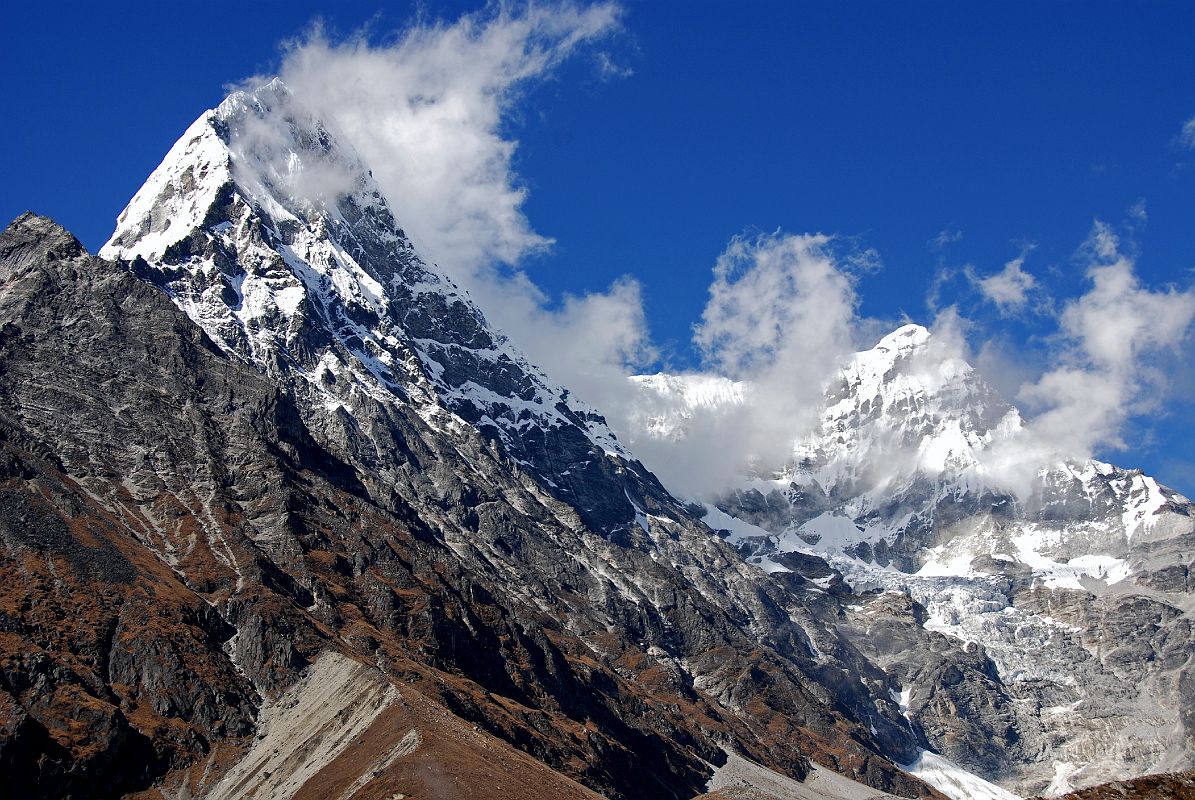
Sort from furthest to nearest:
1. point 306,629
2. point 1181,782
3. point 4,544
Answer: point 306,629 → point 4,544 → point 1181,782

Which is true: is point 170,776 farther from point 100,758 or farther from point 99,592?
point 99,592

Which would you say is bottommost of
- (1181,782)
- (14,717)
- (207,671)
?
(14,717)

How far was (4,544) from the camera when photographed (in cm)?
17700

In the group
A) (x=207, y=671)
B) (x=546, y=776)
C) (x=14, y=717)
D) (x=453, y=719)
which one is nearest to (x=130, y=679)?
(x=207, y=671)

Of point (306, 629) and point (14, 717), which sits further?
point (306, 629)

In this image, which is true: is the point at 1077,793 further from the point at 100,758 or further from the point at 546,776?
the point at 100,758

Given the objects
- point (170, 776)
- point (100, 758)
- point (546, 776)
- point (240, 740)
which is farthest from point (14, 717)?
point (546, 776)

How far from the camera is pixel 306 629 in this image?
19038 cm

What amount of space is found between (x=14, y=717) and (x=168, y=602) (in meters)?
43.5

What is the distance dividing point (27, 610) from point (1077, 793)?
142791 millimetres

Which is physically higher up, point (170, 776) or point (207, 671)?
point (207, 671)

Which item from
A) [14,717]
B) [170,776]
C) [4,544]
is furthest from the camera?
[4,544]

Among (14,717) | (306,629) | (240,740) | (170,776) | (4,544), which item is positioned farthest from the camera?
(306,629)

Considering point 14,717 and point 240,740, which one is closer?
point 14,717
